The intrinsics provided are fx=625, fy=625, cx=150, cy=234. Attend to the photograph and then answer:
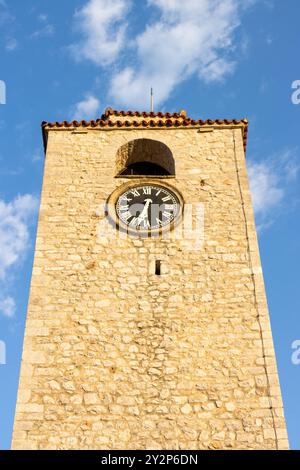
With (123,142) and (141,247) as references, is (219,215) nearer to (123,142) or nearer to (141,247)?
(141,247)

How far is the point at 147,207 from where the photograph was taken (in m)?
11.1

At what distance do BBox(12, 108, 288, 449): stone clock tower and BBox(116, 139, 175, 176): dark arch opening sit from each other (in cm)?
4

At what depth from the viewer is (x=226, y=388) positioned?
8469 mm

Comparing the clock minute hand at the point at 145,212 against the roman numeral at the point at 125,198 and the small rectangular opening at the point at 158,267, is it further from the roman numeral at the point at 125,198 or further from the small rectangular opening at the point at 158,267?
the small rectangular opening at the point at 158,267

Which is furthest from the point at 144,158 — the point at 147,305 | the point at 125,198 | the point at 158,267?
the point at 147,305

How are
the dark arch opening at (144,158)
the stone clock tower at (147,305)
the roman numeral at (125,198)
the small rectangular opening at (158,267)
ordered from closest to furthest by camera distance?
the stone clock tower at (147,305) → the small rectangular opening at (158,267) → the roman numeral at (125,198) → the dark arch opening at (144,158)

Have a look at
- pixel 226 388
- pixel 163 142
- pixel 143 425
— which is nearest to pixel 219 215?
pixel 163 142

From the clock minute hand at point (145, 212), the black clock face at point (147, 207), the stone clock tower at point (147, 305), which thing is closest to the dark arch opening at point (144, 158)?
the stone clock tower at point (147, 305)

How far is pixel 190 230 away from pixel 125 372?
294 centimetres

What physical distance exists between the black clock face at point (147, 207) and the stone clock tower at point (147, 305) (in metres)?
0.03

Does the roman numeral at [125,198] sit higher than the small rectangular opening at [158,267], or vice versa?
the roman numeral at [125,198]

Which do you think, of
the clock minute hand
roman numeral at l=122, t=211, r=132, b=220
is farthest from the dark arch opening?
roman numeral at l=122, t=211, r=132, b=220

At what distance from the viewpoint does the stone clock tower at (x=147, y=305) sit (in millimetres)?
8117

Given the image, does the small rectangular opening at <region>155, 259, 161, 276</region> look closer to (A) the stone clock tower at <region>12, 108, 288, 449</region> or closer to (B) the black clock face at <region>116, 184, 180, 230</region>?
(A) the stone clock tower at <region>12, 108, 288, 449</region>
